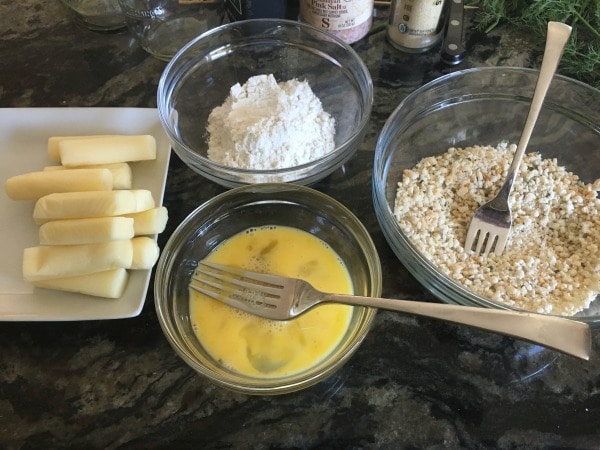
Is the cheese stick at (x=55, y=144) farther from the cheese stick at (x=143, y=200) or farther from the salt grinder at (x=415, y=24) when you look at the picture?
the salt grinder at (x=415, y=24)

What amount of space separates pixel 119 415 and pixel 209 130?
0.53m

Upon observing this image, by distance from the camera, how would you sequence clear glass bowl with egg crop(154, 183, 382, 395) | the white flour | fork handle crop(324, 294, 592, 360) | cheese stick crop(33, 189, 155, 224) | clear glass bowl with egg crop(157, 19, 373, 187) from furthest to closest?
1. clear glass bowl with egg crop(157, 19, 373, 187)
2. the white flour
3. cheese stick crop(33, 189, 155, 224)
4. clear glass bowl with egg crop(154, 183, 382, 395)
5. fork handle crop(324, 294, 592, 360)

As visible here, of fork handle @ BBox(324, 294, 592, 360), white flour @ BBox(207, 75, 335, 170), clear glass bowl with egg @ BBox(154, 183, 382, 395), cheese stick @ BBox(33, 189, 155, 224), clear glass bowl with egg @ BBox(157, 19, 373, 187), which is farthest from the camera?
clear glass bowl with egg @ BBox(157, 19, 373, 187)

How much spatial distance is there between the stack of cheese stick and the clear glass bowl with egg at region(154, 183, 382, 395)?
53 millimetres

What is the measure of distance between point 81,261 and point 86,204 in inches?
3.5

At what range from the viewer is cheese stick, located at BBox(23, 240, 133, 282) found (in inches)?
33.7

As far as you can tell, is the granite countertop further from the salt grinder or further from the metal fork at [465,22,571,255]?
the salt grinder

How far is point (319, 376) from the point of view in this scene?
2.50ft

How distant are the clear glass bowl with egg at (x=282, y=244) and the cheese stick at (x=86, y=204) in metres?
0.09

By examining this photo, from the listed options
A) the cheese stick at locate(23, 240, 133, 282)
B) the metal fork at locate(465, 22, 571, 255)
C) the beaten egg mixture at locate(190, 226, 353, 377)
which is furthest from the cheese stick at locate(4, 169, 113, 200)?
the metal fork at locate(465, 22, 571, 255)

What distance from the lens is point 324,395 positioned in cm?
85

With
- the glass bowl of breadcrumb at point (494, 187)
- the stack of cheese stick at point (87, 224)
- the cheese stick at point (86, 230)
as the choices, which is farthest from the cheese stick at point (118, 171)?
the glass bowl of breadcrumb at point (494, 187)

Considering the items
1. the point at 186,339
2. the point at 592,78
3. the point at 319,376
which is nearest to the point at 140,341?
→ the point at 186,339

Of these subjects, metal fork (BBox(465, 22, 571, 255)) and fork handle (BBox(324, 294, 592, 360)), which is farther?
metal fork (BBox(465, 22, 571, 255))
